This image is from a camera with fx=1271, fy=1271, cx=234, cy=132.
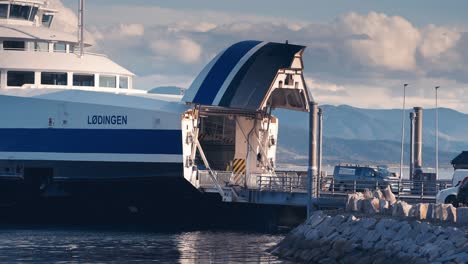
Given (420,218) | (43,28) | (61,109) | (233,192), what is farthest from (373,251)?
(43,28)

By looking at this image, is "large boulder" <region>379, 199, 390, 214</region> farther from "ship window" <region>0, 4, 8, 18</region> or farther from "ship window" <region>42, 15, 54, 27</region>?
"ship window" <region>42, 15, 54, 27</region>

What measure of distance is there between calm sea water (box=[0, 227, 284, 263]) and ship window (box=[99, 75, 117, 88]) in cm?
848

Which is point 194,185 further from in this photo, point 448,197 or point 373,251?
point 373,251

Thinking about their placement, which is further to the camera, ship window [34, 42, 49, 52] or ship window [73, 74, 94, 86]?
ship window [34, 42, 49, 52]

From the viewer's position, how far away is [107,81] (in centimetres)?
5825

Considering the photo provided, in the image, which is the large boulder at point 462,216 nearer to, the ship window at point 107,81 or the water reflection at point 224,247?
the water reflection at point 224,247

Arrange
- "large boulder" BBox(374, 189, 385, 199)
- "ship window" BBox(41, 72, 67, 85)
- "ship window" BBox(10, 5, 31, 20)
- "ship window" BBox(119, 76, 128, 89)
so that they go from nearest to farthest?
"large boulder" BBox(374, 189, 385, 199) → "ship window" BBox(41, 72, 67, 85) → "ship window" BBox(119, 76, 128, 89) → "ship window" BBox(10, 5, 31, 20)

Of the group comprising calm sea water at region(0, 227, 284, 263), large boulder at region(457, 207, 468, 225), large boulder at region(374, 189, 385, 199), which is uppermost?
large boulder at region(374, 189, 385, 199)

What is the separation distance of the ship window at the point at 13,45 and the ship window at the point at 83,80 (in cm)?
288

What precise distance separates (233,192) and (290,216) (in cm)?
373

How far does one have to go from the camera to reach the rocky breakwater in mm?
34875

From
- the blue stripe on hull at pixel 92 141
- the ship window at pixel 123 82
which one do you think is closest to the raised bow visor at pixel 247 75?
the blue stripe on hull at pixel 92 141

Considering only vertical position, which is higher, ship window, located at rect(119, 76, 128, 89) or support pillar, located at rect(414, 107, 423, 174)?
ship window, located at rect(119, 76, 128, 89)

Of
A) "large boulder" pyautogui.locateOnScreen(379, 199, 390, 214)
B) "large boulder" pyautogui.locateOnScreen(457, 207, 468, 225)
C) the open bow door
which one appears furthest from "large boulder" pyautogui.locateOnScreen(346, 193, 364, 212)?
the open bow door
